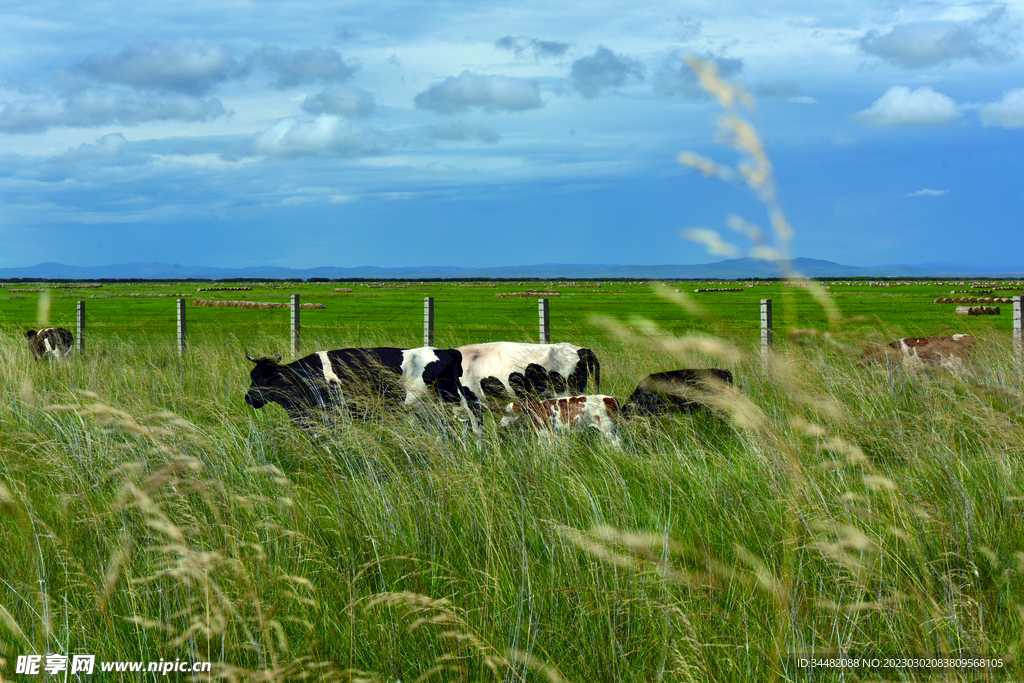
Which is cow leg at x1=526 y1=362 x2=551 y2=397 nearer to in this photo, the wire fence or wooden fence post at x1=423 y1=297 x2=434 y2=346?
the wire fence

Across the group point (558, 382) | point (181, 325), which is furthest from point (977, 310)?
point (558, 382)

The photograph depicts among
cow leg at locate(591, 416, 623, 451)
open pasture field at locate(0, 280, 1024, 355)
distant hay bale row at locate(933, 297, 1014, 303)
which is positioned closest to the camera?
cow leg at locate(591, 416, 623, 451)

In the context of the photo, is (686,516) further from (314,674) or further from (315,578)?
(314,674)

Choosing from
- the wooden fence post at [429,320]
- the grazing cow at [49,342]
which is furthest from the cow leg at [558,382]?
the grazing cow at [49,342]

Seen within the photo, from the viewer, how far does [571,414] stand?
6.21 m

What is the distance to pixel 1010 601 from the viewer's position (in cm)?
A: 266

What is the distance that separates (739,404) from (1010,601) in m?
1.79

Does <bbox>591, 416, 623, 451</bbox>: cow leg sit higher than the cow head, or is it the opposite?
the cow head

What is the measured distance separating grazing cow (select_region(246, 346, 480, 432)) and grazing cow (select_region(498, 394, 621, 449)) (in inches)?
22.7

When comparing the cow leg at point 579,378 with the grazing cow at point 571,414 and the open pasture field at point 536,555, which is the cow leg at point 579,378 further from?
the open pasture field at point 536,555

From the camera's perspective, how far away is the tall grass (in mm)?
2219

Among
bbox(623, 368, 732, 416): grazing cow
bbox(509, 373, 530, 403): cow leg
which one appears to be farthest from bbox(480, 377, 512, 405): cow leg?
bbox(623, 368, 732, 416): grazing cow

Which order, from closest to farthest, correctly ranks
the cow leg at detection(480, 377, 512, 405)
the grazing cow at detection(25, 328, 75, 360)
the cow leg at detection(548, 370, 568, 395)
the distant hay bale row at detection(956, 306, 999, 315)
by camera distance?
the cow leg at detection(480, 377, 512, 405)
the cow leg at detection(548, 370, 568, 395)
the grazing cow at detection(25, 328, 75, 360)
the distant hay bale row at detection(956, 306, 999, 315)

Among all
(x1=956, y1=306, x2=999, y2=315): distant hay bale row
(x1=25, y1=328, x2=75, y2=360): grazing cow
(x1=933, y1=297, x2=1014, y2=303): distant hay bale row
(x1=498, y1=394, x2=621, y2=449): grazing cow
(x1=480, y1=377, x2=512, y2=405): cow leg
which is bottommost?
(x1=498, y1=394, x2=621, y2=449): grazing cow
